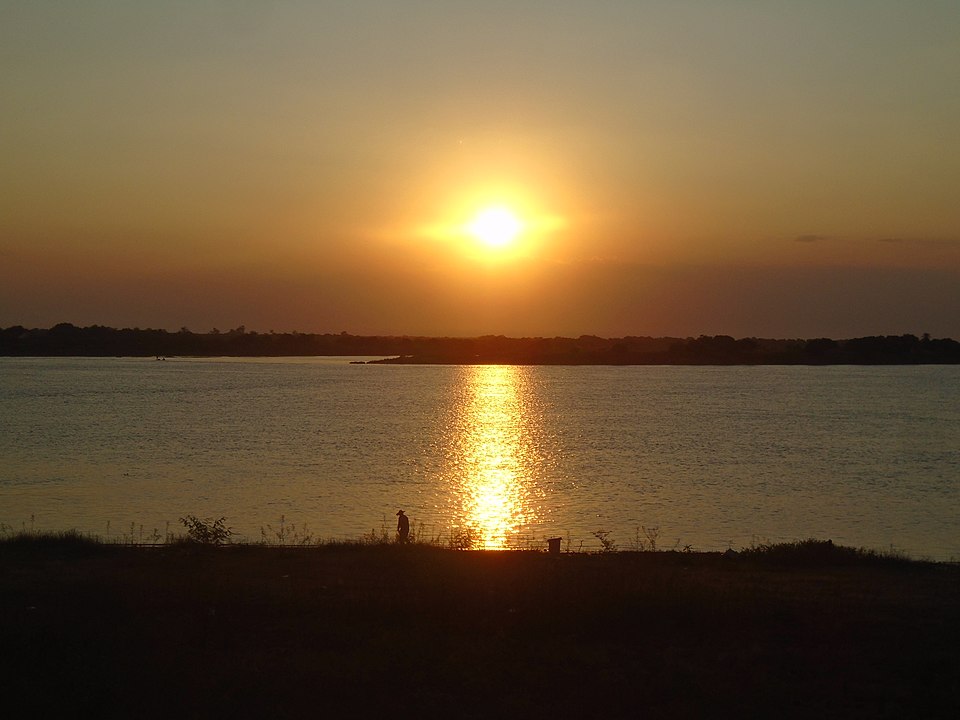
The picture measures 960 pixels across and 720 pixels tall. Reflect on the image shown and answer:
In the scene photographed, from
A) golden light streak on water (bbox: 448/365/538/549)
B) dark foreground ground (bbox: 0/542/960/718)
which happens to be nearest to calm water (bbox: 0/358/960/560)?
golden light streak on water (bbox: 448/365/538/549)

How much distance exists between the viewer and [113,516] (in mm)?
29203

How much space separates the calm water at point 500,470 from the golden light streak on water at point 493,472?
17 cm

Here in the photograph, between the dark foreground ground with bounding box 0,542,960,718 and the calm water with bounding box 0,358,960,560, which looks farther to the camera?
the calm water with bounding box 0,358,960,560

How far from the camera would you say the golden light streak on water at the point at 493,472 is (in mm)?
29656

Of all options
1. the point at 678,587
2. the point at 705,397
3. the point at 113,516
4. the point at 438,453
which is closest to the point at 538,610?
A: the point at 678,587

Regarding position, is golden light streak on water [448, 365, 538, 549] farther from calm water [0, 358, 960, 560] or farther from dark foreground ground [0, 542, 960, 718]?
dark foreground ground [0, 542, 960, 718]

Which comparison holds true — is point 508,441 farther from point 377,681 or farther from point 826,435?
point 377,681

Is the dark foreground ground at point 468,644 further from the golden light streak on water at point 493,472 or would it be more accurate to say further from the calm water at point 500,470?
the calm water at point 500,470

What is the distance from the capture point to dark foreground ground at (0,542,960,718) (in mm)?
8477

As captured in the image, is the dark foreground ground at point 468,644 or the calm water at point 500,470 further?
the calm water at point 500,470

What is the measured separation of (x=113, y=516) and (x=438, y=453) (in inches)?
1012

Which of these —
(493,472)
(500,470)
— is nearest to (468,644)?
(493,472)

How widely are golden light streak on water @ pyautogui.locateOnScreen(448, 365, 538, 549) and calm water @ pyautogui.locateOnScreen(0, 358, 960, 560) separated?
0.56 ft

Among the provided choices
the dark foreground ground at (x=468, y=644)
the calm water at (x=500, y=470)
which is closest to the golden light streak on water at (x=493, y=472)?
the calm water at (x=500, y=470)
